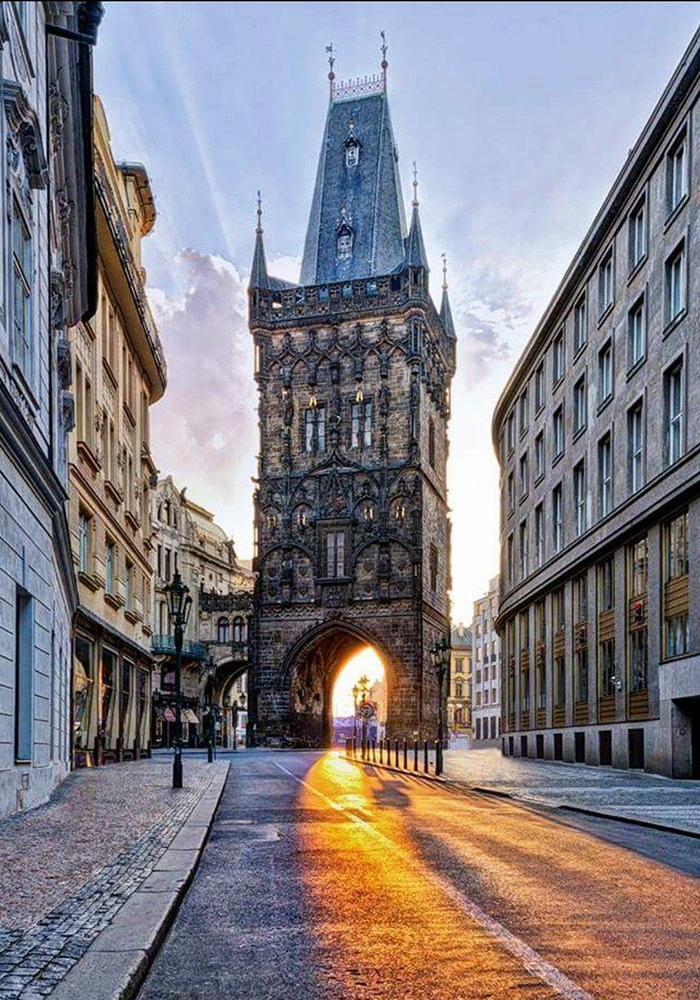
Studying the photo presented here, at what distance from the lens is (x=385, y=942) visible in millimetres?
7320

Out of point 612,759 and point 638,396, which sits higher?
point 638,396

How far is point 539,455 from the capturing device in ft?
156

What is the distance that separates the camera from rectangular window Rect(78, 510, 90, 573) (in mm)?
29103

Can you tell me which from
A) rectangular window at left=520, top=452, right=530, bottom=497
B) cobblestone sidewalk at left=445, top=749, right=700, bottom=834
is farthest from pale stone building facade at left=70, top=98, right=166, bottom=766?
rectangular window at left=520, top=452, right=530, bottom=497

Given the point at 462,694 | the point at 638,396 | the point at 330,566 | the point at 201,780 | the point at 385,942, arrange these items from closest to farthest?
the point at 385,942 → the point at 201,780 → the point at 638,396 → the point at 330,566 → the point at 462,694

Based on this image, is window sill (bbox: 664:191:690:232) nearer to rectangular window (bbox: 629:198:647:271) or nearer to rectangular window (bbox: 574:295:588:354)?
rectangular window (bbox: 629:198:647:271)

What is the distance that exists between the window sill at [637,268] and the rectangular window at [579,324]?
224 inches

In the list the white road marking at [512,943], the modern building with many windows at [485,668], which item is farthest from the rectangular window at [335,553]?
the white road marking at [512,943]

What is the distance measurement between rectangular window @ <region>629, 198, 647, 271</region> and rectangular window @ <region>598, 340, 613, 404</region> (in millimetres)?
3069

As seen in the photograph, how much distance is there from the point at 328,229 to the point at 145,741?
51135mm

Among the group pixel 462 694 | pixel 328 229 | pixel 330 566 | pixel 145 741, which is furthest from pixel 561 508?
pixel 462 694

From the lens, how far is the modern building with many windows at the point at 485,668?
110562 millimetres

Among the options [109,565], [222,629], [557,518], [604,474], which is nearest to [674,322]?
[604,474]

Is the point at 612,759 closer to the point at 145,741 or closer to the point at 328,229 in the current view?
the point at 145,741
